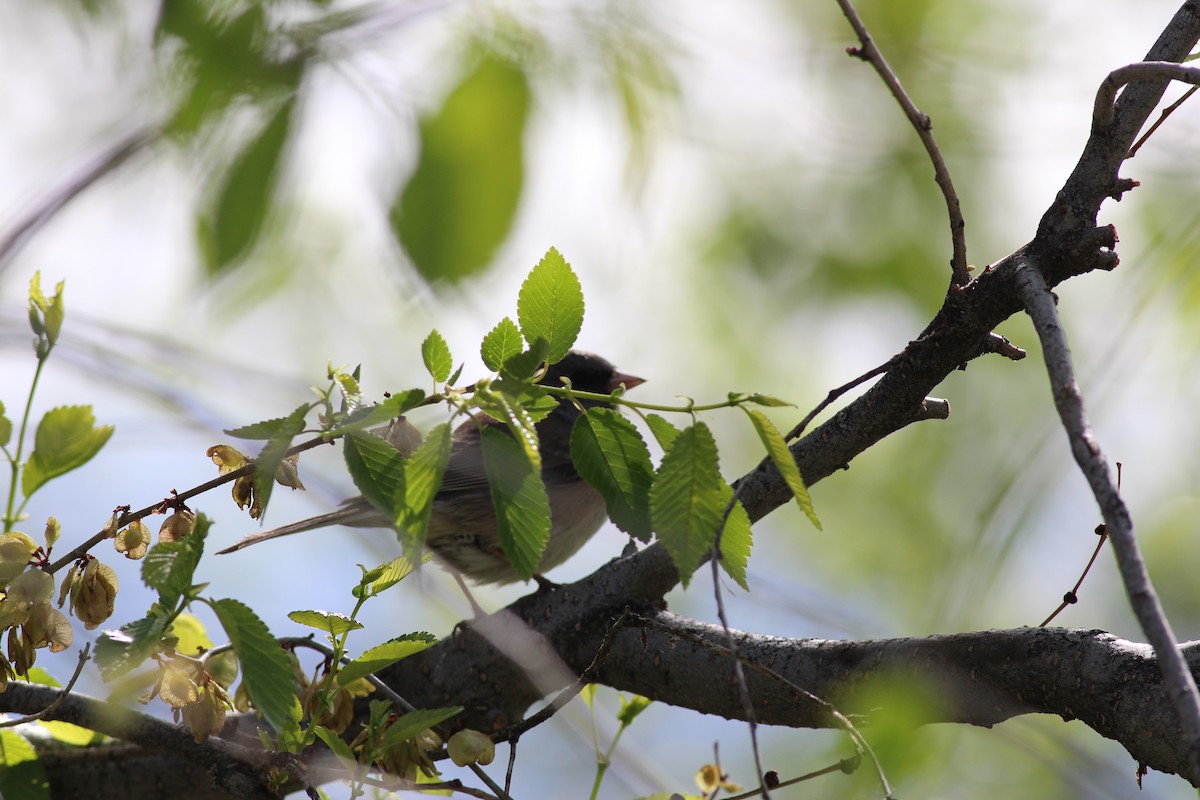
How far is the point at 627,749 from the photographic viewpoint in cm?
303

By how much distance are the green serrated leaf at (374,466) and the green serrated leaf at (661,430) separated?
44cm

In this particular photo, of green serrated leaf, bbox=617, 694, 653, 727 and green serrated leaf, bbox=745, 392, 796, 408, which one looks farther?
green serrated leaf, bbox=617, 694, 653, 727

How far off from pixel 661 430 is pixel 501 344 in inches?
12.8

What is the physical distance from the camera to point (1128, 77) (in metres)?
1.60

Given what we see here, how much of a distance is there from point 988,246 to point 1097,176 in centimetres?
383

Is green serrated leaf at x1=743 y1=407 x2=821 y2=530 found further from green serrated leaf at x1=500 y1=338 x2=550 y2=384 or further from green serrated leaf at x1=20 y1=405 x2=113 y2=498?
green serrated leaf at x1=20 y1=405 x2=113 y2=498

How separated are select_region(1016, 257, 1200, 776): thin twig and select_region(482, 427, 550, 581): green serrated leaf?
2.55ft

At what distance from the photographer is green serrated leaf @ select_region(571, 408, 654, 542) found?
5.91ft

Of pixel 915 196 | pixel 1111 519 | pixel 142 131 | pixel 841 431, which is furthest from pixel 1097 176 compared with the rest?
pixel 915 196

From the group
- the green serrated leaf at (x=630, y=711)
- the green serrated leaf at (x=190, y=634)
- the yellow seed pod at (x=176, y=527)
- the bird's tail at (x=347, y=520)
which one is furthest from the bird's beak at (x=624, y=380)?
the yellow seed pod at (x=176, y=527)

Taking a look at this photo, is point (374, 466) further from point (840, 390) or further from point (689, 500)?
point (840, 390)

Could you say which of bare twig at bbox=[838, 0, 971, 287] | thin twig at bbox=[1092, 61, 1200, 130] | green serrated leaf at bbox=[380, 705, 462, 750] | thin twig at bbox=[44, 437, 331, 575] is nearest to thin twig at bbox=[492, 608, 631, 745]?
green serrated leaf at bbox=[380, 705, 462, 750]

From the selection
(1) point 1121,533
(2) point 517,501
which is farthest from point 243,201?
(1) point 1121,533

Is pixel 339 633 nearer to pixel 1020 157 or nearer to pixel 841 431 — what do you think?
pixel 841 431
